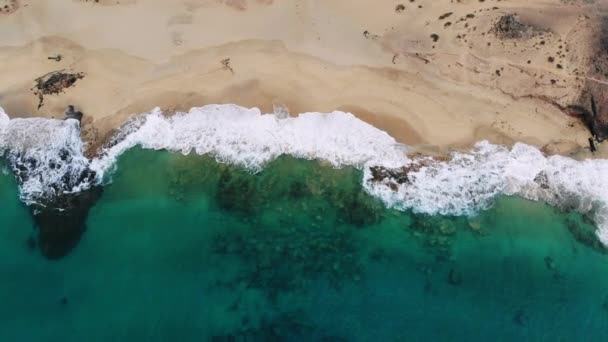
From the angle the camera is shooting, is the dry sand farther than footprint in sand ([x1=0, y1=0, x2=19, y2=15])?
No

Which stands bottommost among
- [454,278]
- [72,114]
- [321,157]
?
[454,278]

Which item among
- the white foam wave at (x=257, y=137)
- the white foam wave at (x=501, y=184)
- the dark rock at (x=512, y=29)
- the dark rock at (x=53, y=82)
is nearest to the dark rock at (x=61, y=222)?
the white foam wave at (x=257, y=137)

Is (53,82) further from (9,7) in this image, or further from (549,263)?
(549,263)

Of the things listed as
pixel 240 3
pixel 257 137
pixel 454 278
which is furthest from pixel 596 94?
pixel 240 3

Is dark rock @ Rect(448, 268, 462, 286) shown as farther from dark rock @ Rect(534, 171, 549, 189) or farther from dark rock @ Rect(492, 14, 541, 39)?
dark rock @ Rect(492, 14, 541, 39)

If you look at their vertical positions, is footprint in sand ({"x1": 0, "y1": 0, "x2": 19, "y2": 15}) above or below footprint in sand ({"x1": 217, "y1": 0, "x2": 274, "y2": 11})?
below

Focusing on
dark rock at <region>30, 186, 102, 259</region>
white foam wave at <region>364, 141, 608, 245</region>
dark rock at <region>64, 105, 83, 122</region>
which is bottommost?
dark rock at <region>30, 186, 102, 259</region>

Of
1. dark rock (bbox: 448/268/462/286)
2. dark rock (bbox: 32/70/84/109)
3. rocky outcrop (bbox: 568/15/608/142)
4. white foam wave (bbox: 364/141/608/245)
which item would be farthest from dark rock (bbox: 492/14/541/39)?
dark rock (bbox: 32/70/84/109)
